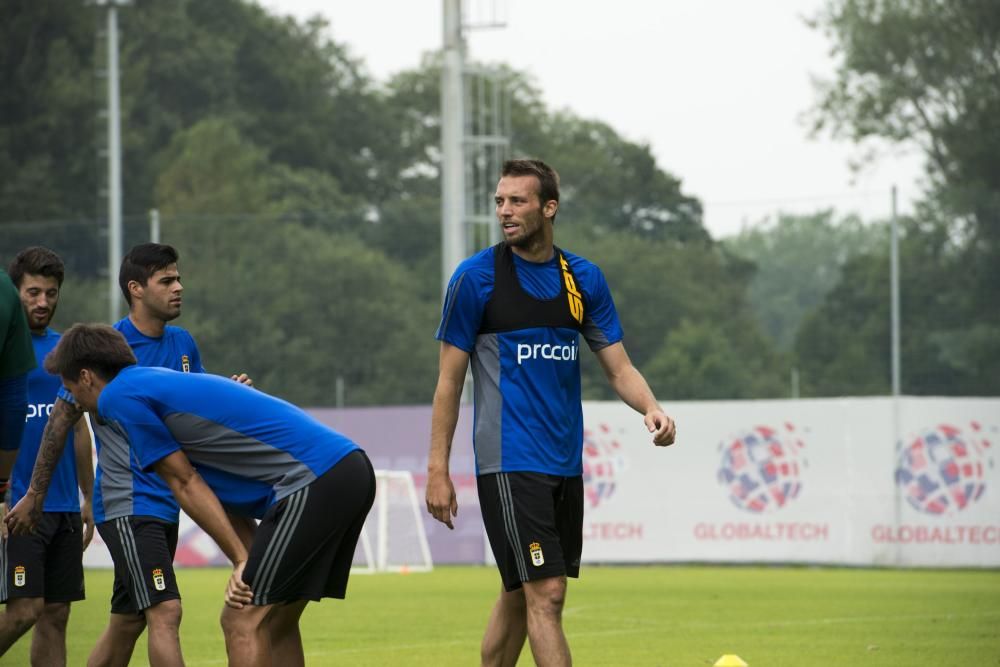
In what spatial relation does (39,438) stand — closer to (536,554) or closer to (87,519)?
(87,519)

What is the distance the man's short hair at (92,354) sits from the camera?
664 cm

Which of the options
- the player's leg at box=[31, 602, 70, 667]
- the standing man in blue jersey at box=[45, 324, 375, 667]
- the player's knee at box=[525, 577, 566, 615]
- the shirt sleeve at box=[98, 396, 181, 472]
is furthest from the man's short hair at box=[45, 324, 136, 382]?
the player's leg at box=[31, 602, 70, 667]

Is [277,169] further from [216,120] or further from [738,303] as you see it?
[738,303]

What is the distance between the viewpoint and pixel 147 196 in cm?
5609

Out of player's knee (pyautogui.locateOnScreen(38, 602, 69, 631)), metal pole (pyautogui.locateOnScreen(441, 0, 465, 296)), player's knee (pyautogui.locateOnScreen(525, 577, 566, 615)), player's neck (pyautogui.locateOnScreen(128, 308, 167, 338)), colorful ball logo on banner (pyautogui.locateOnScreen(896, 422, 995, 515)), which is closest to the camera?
player's knee (pyautogui.locateOnScreen(525, 577, 566, 615))

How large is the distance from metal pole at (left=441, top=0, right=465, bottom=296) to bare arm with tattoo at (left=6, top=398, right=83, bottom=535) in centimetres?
1645

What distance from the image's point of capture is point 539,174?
801cm

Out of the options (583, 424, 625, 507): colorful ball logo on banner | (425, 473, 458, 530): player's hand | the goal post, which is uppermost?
(425, 473, 458, 530): player's hand

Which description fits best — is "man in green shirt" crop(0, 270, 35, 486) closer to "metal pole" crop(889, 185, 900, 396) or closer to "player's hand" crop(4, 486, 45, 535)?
"player's hand" crop(4, 486, 45, 535)

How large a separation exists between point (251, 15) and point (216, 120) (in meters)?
9.70

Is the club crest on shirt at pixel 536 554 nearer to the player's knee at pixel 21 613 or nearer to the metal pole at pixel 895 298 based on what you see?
the player's knee at pixel 21 613

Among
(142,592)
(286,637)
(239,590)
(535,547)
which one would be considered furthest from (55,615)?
(535,547)

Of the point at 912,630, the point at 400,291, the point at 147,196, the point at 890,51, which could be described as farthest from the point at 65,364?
the point at 147,196

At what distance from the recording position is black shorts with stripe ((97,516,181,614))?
780 centimetres
